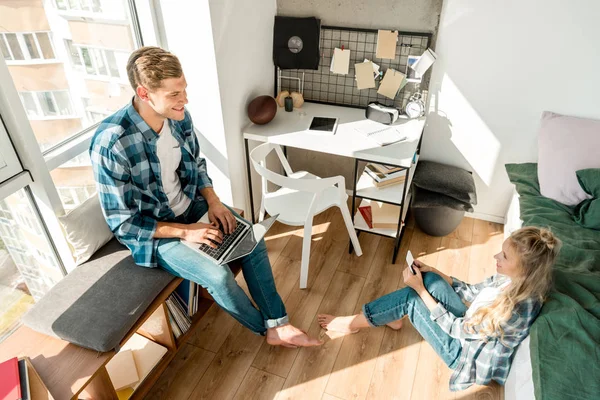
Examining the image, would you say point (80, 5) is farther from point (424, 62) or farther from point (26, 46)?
point (424, 62)

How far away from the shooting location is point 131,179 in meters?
1.69

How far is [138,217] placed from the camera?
1.73 m

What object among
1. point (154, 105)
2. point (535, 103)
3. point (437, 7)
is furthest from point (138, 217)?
point (535, 103)

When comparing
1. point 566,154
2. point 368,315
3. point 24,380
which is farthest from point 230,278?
point 566,154

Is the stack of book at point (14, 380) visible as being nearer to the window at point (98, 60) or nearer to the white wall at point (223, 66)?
the window at point (98, 60)

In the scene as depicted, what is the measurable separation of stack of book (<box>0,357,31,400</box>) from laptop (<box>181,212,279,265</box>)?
672 millimetres

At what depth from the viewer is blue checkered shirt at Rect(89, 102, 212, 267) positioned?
63.0 inches

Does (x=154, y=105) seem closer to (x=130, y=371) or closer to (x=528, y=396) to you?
(x=130, y=371)

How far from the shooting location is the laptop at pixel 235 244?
177 cm

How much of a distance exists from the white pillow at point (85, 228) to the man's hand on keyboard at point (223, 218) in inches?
17.2

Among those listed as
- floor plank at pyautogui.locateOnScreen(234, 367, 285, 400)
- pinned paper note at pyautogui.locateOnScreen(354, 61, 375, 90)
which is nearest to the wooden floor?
floor plank at pyautogui.locateOnScreen(234, 367, 285, 400)

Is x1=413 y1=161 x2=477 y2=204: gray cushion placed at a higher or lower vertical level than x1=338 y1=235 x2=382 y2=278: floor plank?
higher

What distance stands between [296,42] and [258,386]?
1.79 meters

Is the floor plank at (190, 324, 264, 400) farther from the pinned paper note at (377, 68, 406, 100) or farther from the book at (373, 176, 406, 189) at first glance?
the pinned paper note at (377, 68, 406, 100)
